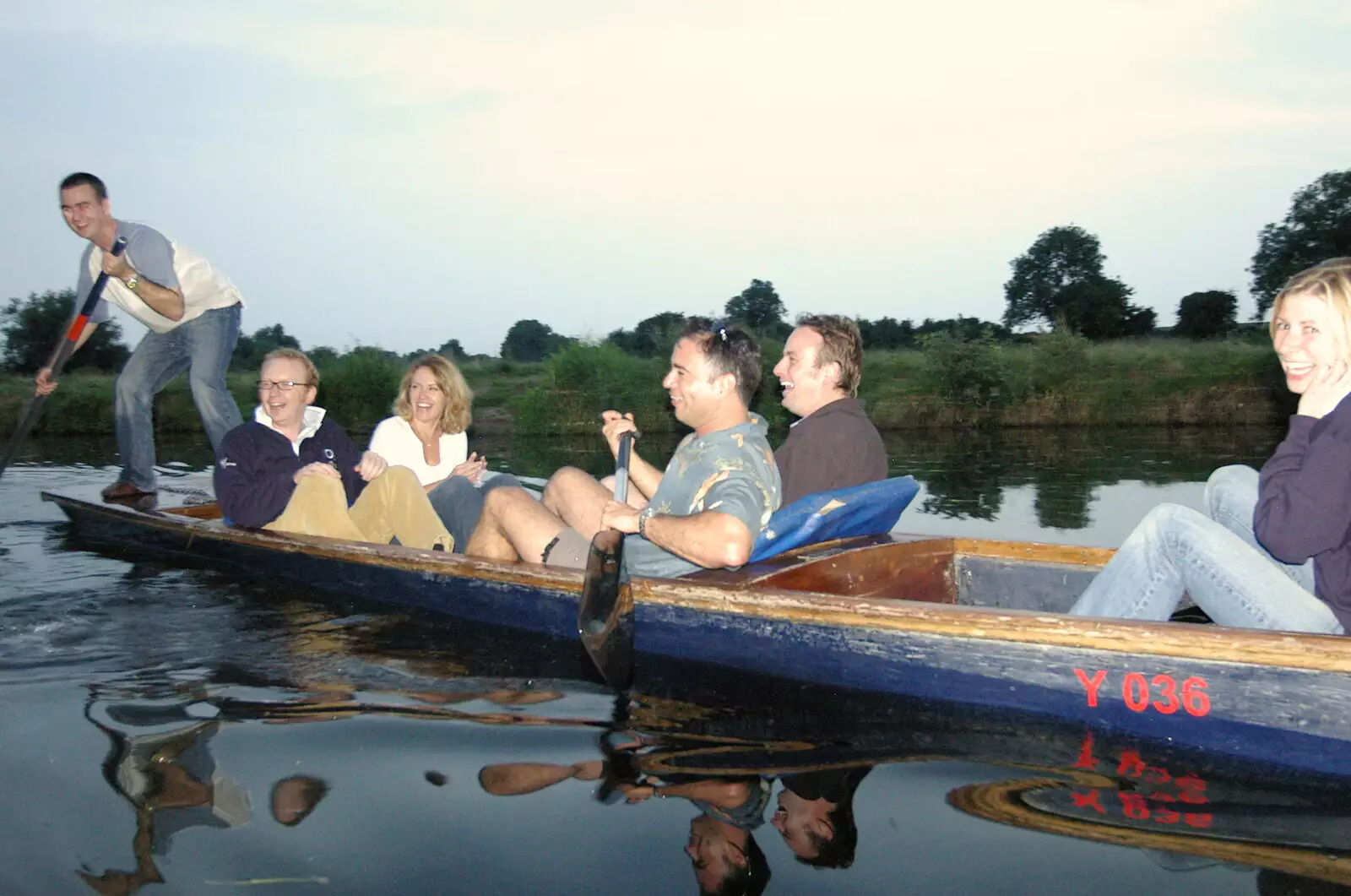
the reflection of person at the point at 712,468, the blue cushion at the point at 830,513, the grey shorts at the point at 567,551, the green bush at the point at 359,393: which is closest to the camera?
the reflection of person at the point at 712,468

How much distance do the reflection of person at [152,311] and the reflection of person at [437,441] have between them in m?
1.37

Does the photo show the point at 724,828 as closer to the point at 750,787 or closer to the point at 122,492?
the point at 750,787

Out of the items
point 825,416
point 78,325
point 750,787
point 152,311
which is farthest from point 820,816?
point 78,325

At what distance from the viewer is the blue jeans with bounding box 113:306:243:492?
5.99m

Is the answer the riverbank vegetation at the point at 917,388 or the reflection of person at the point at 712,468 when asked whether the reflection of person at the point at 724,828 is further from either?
the riverbank vegetation at the point at 917,388

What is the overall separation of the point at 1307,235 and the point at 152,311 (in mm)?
39682

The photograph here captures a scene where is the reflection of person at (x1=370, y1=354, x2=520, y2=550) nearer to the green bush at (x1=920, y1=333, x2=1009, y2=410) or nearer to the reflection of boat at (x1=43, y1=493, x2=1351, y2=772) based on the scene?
the reflection of boat at (x1=43, y1=493, x2=1351, y2=772)

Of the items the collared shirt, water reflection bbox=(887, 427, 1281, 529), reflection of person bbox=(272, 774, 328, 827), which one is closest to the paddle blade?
reflection of person bbox=(272, 774, 328, 827)

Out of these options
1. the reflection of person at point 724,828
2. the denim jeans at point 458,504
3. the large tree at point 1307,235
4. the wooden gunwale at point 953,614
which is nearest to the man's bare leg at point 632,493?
the wooden gunwale at point 953,614

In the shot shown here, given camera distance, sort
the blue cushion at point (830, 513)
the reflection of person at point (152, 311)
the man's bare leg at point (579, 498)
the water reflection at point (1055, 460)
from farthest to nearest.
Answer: the water reflection at point (1055, 460) → the reflection of person at point (152, 311) → the man's bare leg at point (579, 498) → the blue cushion at point (830, 513)

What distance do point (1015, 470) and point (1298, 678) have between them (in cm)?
934

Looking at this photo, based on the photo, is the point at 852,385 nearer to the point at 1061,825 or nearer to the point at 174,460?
the point at 1061,825

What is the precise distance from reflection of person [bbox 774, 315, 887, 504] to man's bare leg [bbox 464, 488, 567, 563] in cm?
90

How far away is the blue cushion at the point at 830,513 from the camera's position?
3.40m
